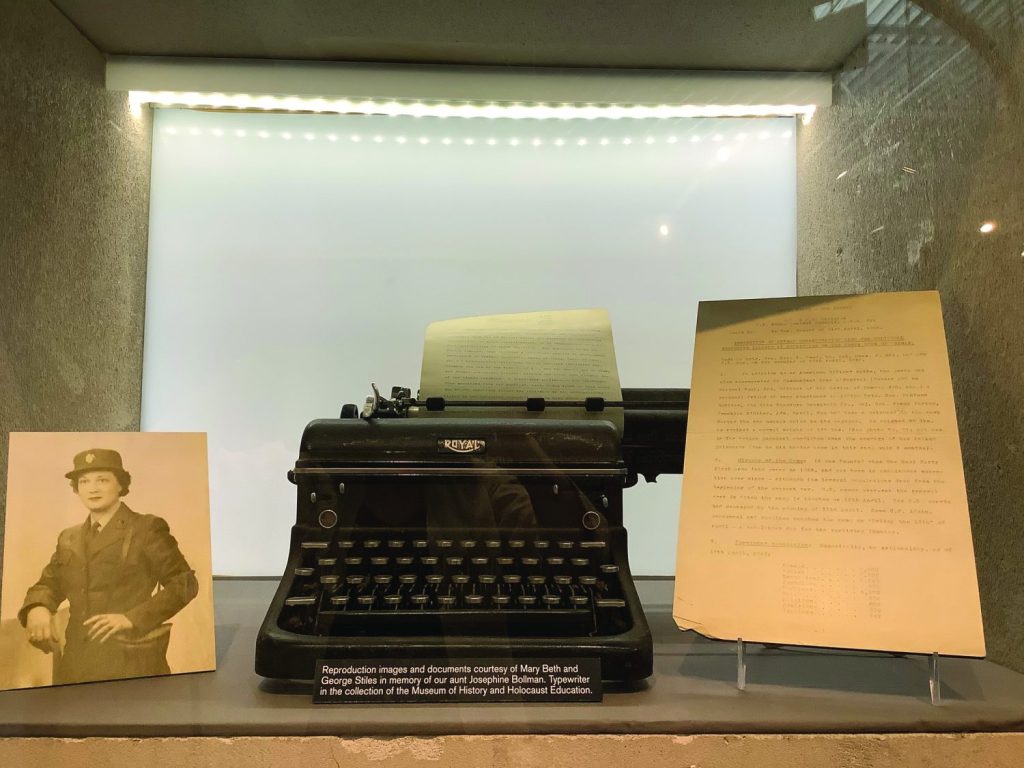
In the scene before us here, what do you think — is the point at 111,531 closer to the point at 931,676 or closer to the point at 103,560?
the point at 103,560

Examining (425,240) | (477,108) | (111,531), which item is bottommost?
(111,531)

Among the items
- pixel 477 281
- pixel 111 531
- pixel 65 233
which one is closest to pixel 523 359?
pixel 477 281

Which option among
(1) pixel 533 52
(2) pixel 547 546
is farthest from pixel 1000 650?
(1) pixel 533 52

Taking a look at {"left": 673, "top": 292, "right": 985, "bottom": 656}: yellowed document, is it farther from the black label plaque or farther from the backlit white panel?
the backlit white panel

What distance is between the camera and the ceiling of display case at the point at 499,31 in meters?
1.27

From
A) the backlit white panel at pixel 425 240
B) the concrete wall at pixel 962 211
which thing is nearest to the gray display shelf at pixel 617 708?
the concrete wall at pixel 962 211

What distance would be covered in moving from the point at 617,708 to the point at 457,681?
21 cm

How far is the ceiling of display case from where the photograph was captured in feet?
4.16

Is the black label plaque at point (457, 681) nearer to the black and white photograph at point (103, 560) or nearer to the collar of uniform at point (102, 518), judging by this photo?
the black and white photograph at point (103, 560)

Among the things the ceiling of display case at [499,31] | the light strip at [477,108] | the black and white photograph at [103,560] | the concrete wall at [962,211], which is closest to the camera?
the black and white photograph at [103,560]

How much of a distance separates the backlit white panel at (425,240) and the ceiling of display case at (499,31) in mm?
141

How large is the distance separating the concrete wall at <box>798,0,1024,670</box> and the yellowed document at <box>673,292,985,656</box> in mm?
173

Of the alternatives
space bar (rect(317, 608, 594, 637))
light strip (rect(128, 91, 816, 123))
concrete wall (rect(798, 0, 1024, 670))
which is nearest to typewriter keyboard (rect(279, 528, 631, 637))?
space bar (rect(317, 608, 594, 637))

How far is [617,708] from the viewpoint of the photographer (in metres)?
0.84
